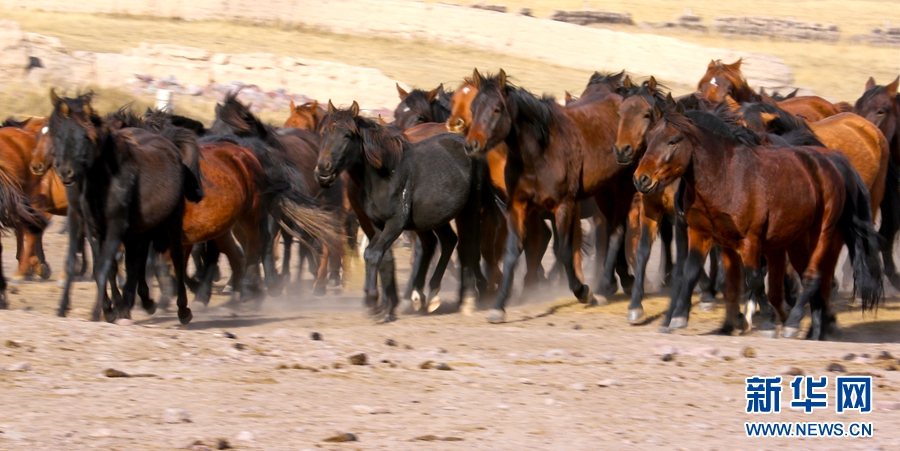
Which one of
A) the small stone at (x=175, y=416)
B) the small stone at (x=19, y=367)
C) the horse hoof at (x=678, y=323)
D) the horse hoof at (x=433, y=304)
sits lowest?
the horse hoof at (x=433, y=304)

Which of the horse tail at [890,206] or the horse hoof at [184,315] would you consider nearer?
the horse hoof at [184,315]

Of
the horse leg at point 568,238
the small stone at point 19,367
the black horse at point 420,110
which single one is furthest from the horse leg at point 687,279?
the small stone at point 19,367

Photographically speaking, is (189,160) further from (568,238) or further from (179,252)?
(568,238)

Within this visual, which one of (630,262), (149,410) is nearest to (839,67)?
(630,262)

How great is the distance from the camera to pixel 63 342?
7.07 meters

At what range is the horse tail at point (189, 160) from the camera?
10438mm

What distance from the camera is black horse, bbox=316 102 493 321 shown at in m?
10.3

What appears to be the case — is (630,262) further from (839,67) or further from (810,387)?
(839,67)

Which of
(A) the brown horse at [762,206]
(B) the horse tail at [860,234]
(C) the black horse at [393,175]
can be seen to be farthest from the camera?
(C) the black horse at [393,175]

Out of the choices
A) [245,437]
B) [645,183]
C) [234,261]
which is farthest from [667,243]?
[245,437]

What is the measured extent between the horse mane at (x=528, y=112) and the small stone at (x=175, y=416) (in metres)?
5.63

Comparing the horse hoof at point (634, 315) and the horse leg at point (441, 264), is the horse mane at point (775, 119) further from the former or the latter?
the horse leg at point (441, 264)

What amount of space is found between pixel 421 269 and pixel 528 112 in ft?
6.46

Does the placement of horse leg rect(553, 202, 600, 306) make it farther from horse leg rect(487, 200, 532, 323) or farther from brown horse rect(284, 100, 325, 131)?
brown horse rect(284, 100, 325, 131)
